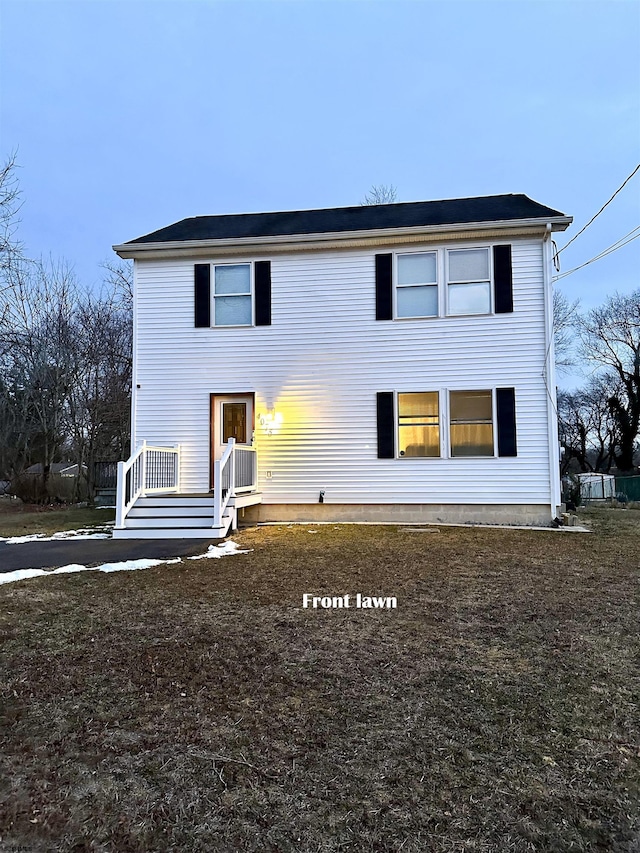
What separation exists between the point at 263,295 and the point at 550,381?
5.50 metres

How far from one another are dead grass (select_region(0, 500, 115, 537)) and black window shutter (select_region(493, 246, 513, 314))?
336 inches

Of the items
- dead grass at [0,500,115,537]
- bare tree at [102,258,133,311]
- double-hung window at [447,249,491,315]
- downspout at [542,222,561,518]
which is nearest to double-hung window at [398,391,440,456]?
double-hung window at [447,249,491,315]

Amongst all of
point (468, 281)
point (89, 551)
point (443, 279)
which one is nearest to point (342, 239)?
point (443, 279)

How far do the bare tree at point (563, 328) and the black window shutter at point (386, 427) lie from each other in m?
21.7

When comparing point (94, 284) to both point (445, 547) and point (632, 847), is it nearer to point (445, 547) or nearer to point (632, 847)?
point (445, 547)

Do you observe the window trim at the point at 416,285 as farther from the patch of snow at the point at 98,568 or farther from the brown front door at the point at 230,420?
the patch of snow at the point at 98,568

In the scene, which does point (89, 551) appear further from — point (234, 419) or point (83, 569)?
point (234, 419)

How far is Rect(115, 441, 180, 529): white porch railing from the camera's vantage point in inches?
316

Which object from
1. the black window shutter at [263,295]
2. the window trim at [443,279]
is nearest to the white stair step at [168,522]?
the black window shutter at [263,295]

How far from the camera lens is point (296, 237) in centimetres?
989

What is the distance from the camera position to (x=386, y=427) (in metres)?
9.83

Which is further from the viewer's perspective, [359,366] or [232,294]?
[232,294]

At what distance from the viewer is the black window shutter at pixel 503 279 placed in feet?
31.3

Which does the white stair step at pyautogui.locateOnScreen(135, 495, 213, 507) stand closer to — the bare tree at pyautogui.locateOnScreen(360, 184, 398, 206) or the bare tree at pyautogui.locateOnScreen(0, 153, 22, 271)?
the bare tree at pyautogui.locateOnScreen(0, 153, 22, 271)
